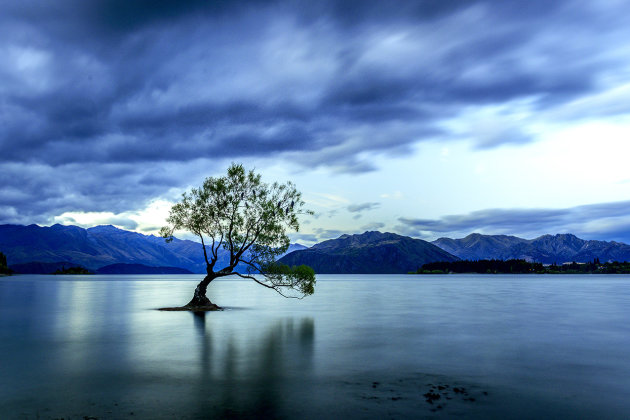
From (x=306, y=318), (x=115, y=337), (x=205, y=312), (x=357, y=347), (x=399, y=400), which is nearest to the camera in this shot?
(x=399, y=400)

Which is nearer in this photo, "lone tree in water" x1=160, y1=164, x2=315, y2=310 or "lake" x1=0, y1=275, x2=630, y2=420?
"lake" x1=0, y1=275, x2=630, y2=420

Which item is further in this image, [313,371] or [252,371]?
[313,371]

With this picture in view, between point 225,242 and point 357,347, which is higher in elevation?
point 225,242

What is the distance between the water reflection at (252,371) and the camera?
21.2 meters

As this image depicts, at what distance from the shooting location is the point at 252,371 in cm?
2933

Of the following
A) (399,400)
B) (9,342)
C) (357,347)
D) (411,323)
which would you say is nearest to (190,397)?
(399,400)

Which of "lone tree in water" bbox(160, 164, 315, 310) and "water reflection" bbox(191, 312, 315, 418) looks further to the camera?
"lone tree in water" bbox(160, 164, 315, 310)

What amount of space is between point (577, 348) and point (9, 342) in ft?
179

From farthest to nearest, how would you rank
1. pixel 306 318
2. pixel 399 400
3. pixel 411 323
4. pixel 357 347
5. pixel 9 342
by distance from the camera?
pixel 306 318 < pixel 411 323 < pixel 9 342 < pixel 357 347 < pixel 399 400

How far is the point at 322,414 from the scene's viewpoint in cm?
2002

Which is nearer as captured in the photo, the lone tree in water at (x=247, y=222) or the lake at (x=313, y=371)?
the lake at (x=313, y=371)

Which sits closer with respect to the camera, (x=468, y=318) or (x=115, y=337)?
(x=115, y=337)

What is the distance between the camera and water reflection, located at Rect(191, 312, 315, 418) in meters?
21.2

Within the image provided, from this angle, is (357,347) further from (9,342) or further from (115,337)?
(9,342)
